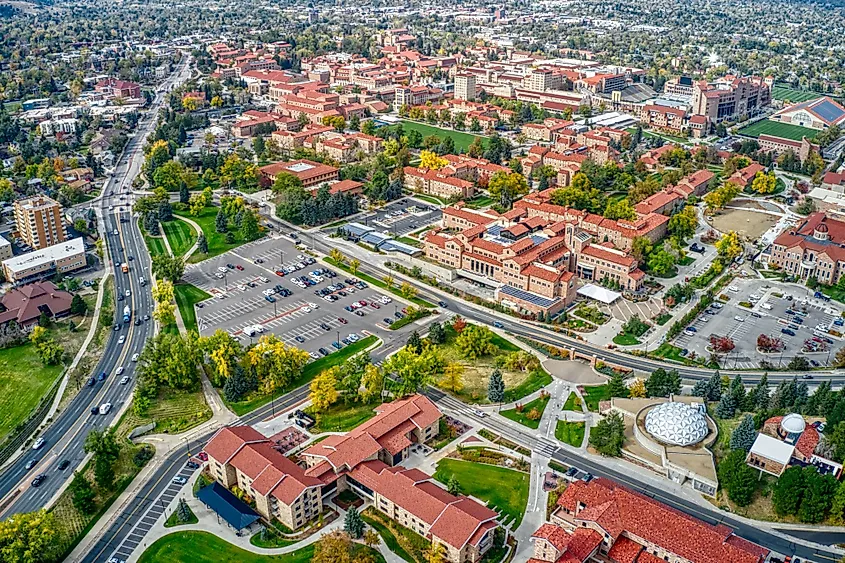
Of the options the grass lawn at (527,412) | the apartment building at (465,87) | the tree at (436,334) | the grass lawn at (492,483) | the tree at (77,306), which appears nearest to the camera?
the grass lawn at (492,483)

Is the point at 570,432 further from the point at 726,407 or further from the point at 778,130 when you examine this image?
the point at 778,130

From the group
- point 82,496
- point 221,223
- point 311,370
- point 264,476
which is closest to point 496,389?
point 311,370

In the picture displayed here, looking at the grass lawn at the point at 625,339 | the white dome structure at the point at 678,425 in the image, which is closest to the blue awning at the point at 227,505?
the white dome structure at the point at 678,425

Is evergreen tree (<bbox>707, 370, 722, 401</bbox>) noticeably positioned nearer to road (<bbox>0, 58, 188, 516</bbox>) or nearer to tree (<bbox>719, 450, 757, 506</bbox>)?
tree (<bbox>719, 450, 757, 506</bbox>)

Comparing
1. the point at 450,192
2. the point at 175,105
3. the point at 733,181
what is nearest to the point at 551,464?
the point at 450,192

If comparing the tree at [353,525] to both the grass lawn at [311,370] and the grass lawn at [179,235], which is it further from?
the grass lawn at [179,235]

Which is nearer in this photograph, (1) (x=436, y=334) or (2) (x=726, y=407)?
(2) (x=726, y=407)
